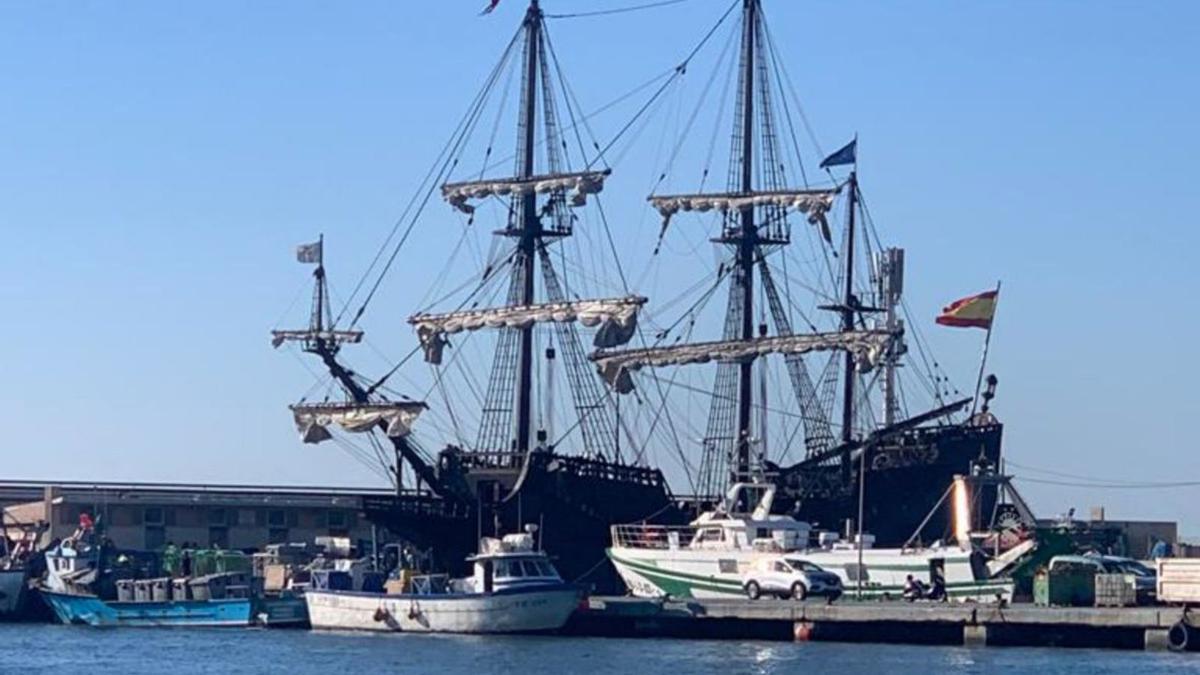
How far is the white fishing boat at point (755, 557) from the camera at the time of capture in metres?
87.9

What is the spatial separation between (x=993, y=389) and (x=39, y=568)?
4040 centimetres

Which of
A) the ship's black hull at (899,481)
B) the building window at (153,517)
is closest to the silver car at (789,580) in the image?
the ship's black hull at (899,481)

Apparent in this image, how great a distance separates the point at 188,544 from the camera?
118750 millimetres

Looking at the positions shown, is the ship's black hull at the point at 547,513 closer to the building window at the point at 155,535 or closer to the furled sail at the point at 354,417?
the furled sail at the point at 354,417

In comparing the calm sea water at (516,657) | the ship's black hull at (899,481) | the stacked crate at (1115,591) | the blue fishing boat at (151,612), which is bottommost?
Result: the calm sea water at (516,657)

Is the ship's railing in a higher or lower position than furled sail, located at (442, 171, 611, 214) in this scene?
lower

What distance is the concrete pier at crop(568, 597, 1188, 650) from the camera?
7756 centimetres

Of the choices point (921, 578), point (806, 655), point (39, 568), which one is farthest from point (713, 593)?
point (39, 568)

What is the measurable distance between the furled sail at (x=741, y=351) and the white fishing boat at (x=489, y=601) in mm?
26228

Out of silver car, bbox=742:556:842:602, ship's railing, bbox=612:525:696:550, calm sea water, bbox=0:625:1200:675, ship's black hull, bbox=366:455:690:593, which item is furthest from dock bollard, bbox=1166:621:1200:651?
ship's black hull, bbox=366:455:690:593

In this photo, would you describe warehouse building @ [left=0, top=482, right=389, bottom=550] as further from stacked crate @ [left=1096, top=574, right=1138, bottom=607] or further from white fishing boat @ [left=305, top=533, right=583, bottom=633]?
stacked crate @ [left=1096, top=574, right=1138, bottom=607]

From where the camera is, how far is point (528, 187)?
107812mm

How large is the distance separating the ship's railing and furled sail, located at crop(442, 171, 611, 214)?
46.8ft

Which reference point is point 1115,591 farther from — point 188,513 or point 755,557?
point 188,513
